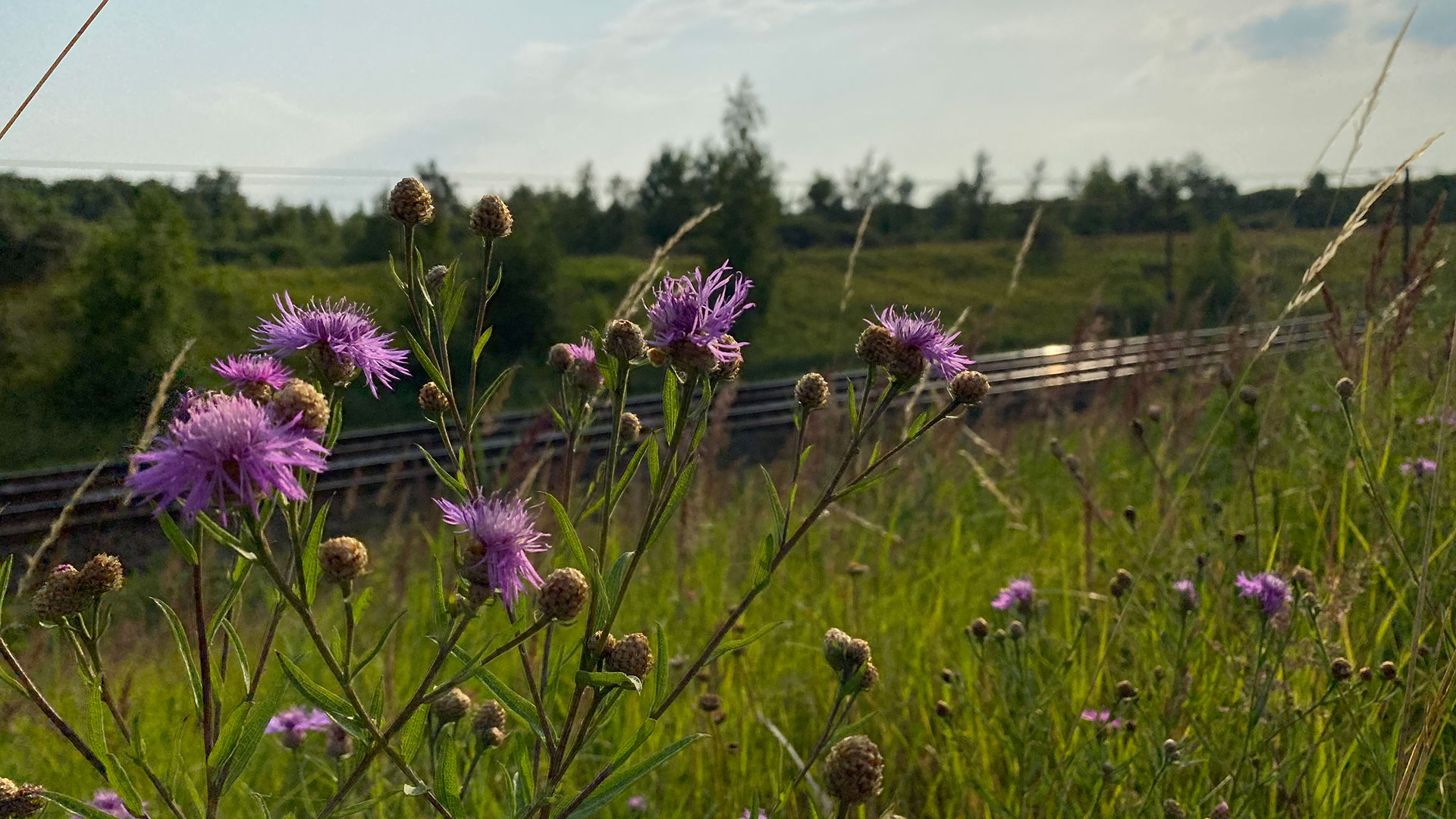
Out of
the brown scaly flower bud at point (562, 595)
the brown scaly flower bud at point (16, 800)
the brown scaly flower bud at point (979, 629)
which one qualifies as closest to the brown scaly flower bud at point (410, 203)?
the brown scaly flower bud at point (562, 595)

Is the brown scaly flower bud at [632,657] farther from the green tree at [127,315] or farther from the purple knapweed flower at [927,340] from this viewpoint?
the green tree at [127,315]

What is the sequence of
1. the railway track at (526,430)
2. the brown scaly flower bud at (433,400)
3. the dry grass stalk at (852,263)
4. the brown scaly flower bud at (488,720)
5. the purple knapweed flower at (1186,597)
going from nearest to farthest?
1. the brown scaly flower bud at (433,400)
2. the brown scaly flower bud at (488,720)
3. the purple knapweed flower at (1186,597)
4. the railway track at (526,430)
5. the dry grass stalk at (852,263)

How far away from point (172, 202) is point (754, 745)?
5.01 metres

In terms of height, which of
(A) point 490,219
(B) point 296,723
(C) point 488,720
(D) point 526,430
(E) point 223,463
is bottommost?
(B) point 296,723

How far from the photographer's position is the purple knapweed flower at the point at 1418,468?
7.11 feet

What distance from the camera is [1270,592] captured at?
1.71m

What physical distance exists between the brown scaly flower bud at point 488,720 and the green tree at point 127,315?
64cm

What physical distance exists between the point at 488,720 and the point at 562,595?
21.8 inches

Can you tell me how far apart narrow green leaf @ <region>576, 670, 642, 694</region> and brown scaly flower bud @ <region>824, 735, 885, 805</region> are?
27 cm

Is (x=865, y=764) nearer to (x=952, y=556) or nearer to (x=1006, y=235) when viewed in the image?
(x=952, y=556)

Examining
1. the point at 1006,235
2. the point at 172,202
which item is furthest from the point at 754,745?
the point at 1006,235

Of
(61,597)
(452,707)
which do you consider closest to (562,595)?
(452,707)

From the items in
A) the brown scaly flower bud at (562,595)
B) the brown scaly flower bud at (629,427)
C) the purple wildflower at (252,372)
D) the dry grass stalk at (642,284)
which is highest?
the dry grass stalk at (642,284)

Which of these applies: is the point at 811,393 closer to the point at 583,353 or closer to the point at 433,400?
the point at 583,353
